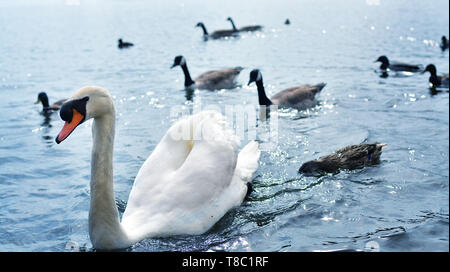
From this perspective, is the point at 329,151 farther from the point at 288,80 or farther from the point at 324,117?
the point at 288,80

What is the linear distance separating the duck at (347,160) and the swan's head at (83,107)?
3359 mm

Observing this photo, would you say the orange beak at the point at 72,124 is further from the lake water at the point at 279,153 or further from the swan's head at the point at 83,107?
the lake water at the point at 279,153

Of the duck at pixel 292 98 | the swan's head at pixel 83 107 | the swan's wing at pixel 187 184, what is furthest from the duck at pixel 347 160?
the duck at pixel 292 98

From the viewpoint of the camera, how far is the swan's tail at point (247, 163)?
6561mm

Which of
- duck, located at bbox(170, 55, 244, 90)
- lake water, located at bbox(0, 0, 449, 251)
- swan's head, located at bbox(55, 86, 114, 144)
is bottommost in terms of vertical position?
lake water, located at bbox(0, 0, 449, 251)

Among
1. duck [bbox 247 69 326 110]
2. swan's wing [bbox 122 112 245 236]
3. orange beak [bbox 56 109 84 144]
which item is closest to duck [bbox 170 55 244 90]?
duck [bbox 247 69 326 110]

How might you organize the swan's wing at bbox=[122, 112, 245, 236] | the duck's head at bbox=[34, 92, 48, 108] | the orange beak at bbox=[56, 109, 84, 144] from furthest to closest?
the duck's head at bbox=[34, 92, 48, 108], the swan's wing at bbox=[122, 112, 245, 236], the orange beak at bbox=[56, 109, 84, 144]

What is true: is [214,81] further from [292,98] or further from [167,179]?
[167,179]

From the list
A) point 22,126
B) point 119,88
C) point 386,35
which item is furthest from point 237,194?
point 386,35

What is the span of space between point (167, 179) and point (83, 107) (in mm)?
1447

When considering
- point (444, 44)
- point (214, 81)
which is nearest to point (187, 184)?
point (214, 81)

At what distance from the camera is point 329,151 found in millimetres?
8414

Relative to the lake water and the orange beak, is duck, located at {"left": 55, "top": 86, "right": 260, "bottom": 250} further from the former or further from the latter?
the lake water

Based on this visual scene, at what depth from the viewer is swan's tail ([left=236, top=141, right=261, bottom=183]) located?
258 inches
